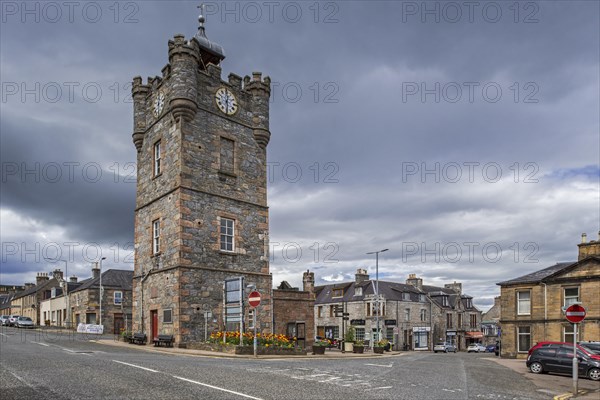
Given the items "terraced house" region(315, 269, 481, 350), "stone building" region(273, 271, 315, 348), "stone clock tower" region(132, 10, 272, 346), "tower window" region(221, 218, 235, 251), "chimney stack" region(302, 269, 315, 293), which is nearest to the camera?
"stone clock tower" region(132, 10, 272, 346)

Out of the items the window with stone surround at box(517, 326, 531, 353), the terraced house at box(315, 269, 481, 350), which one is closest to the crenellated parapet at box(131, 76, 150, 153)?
the window with stone surround at box(517, 326, 531, 353)

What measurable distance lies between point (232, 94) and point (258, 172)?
5102 mm

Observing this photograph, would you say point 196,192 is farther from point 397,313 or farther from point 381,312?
point 397,313

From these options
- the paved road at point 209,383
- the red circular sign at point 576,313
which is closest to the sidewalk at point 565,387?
the paved road at point 209,383

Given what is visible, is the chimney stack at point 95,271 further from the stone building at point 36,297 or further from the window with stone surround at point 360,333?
the window with stone surround at point 360,333

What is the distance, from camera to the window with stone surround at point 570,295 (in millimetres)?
31948

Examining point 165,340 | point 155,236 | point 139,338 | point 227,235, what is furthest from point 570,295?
point 139,338

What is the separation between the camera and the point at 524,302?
114 feet

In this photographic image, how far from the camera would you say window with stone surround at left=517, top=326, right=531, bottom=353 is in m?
34.3

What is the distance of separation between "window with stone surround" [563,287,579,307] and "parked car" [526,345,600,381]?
1198cm

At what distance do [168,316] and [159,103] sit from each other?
12.8 m

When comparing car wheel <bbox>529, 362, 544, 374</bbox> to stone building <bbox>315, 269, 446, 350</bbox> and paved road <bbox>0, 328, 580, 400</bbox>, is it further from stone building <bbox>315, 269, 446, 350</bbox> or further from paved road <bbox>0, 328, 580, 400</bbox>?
stone building <bbox>315, 269, 446, 350</bbox>

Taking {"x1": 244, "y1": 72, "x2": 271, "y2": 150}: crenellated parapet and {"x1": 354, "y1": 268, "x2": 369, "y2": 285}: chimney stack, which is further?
{"x1": 354, "y1": 268, "x2": 369, "y2": 285}: chimney stack

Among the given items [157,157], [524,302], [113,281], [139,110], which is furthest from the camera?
[113,281]
